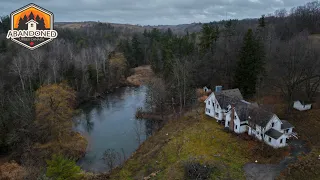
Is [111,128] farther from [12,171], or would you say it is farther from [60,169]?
[60,169]

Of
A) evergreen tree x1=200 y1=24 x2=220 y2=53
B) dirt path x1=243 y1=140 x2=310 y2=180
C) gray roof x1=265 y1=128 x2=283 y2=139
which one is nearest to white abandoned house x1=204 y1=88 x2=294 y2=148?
gray roof x1=265 y1=128 x2=283 y2=139

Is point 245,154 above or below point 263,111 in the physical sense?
below

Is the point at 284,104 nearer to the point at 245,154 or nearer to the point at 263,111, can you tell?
the point at 263,111

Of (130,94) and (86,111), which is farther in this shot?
(130,94)

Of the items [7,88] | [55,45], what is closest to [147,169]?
[7,88]

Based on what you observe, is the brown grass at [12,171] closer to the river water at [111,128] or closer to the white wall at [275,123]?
the river water at [111,128]

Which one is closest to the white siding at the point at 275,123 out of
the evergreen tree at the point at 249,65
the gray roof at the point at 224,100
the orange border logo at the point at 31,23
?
the gray roof at the point at 224,100

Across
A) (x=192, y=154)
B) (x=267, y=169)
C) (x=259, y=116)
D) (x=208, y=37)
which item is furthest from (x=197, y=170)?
(x=208, y=37)
